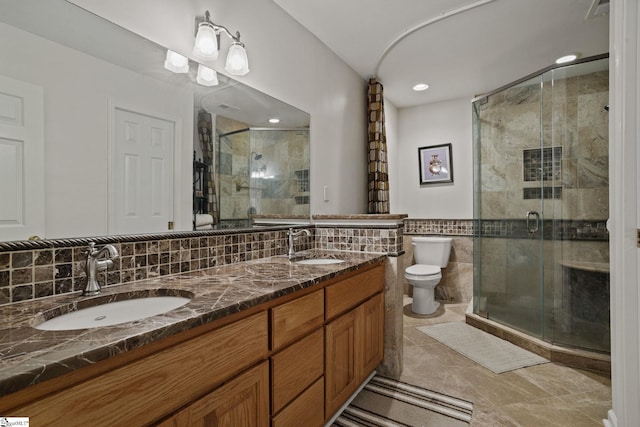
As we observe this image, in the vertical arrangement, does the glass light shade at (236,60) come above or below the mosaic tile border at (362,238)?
above

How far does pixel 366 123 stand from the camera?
3.21 m

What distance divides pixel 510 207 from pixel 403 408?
1966 millimetres

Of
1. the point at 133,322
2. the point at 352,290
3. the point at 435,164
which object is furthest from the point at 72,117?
the point at 435,164

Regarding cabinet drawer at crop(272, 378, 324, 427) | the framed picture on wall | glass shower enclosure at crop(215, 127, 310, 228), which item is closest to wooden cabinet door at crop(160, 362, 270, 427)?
cabinet drawer at crop(272, 378, 324, 427)

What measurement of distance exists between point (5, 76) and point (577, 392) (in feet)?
9.65

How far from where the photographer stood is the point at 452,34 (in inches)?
94.0

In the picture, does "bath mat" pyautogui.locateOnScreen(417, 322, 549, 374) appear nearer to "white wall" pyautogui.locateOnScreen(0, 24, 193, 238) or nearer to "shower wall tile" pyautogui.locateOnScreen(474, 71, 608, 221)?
"shower wall tile" pyautogui.locateOnScreen(474, 71, 608, 221)

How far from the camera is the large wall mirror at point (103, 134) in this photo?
0.95m

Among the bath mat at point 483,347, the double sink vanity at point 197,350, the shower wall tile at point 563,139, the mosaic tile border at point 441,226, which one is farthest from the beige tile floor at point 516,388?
the mosaic tile border at point 441,226

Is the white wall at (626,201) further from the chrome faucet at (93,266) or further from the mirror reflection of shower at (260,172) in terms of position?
the chrome faucet at (93,266)

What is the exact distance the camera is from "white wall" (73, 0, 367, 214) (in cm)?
135

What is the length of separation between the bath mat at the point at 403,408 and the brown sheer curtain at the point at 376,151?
163cm

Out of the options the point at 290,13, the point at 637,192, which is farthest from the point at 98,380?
the point at 290,13

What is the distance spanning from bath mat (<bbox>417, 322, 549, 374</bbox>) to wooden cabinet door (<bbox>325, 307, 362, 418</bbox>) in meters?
1.10
